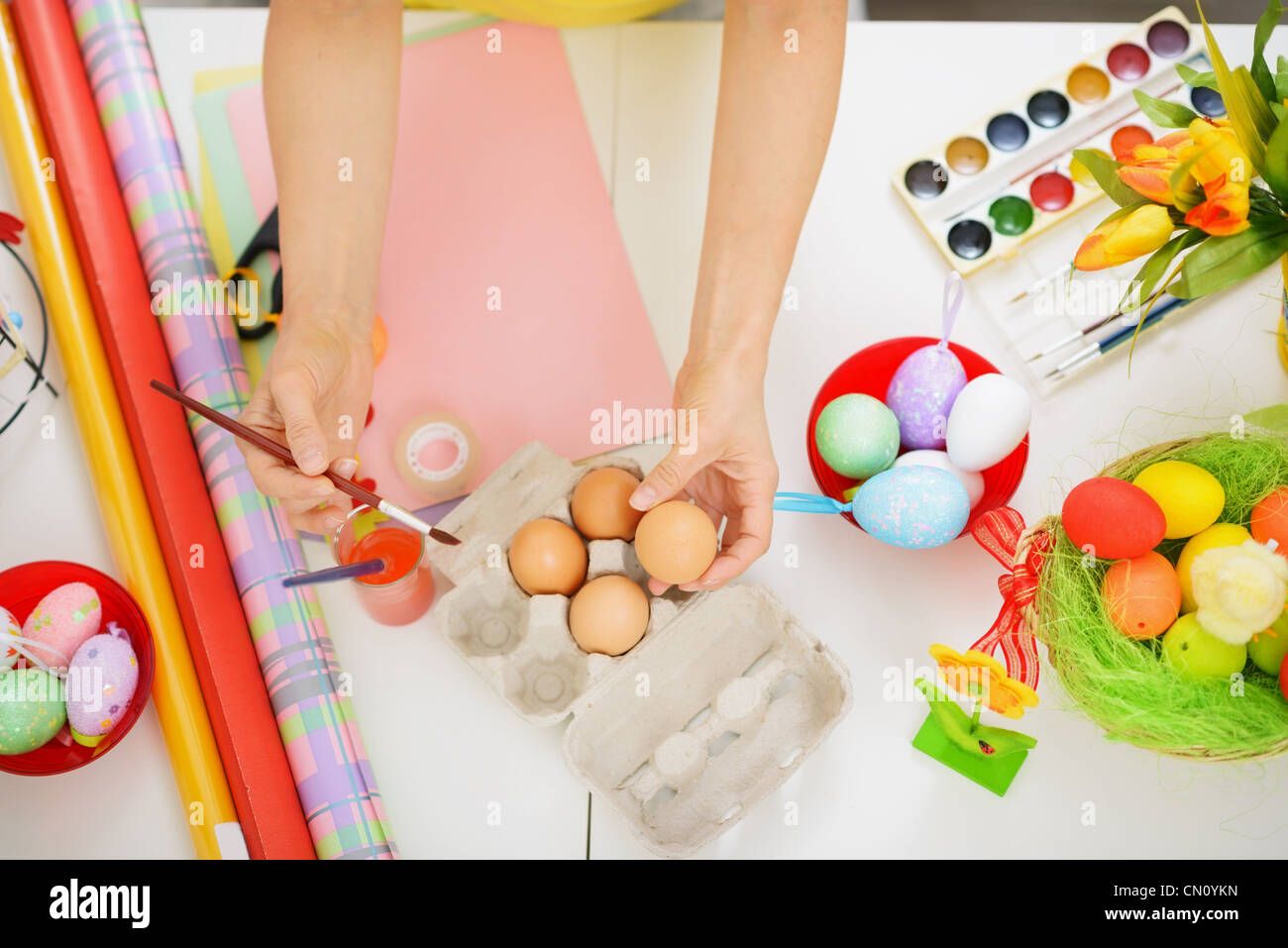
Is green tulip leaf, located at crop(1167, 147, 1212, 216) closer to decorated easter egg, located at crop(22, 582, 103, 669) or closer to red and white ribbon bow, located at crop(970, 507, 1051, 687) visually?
red and white ribbon bow, located at crop(970, 507, 1051, 687)

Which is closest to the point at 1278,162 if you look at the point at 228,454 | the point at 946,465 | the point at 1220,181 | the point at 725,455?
the point at 1220,181

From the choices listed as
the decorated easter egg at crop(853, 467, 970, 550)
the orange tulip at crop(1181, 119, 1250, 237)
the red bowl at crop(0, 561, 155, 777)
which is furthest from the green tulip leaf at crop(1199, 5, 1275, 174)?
the red bowl at crop(0, 561, 155, 777)

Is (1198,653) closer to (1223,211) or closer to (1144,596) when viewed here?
(1144,596)

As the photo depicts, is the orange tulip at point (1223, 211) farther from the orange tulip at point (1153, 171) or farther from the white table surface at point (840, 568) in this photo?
the white table surface at point (840, 568)

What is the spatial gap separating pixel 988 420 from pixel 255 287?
2.84ft

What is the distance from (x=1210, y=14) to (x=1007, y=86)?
2.71 ft

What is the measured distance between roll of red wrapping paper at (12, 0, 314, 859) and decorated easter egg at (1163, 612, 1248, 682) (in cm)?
84

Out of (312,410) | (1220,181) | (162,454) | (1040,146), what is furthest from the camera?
(1040,146)

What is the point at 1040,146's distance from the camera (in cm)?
112

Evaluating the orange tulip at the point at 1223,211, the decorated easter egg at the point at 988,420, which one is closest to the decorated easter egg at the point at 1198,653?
the decorated easter egg at the point at 988,420

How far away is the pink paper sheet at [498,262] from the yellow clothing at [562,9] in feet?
0.09

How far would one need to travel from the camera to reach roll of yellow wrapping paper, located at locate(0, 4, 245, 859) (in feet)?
3.05

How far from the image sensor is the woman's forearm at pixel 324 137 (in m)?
1.01

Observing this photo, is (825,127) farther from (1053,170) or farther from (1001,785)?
(1001,785)
